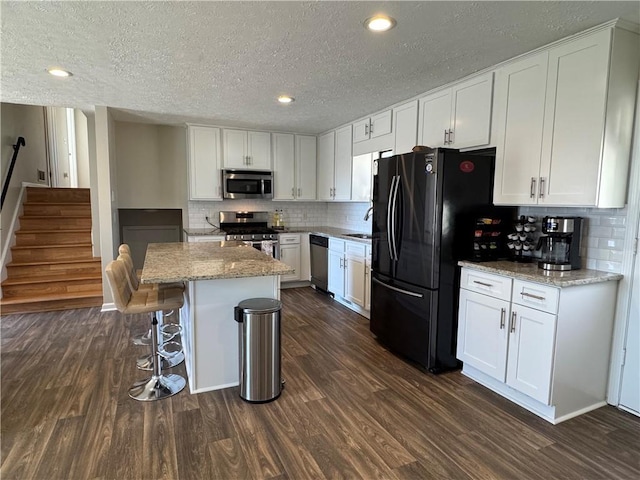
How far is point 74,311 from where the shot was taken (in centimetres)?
435

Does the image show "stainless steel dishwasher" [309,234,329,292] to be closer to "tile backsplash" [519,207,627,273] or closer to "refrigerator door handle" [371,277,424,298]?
"refrigerator door handle" [371,277,424,298]

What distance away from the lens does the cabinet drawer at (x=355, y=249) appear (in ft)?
13.7

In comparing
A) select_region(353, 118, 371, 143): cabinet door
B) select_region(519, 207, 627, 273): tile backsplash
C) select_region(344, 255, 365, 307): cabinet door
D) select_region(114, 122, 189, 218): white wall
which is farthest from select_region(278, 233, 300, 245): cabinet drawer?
select_region(519, 207, 627, 273): tile backsplash

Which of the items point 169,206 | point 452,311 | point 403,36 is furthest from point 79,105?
point 452,311

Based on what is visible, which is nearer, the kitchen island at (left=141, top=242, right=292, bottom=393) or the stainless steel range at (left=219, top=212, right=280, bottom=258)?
the kitchen island at (left=141, top=242, right=292, bottom=393)

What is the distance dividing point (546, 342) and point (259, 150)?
443 centimetres

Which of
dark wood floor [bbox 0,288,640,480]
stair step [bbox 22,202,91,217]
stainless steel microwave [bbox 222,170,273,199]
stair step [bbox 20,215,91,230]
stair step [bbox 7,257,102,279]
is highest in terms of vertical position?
stainless steel microwave [bbox 222,170,273,199]

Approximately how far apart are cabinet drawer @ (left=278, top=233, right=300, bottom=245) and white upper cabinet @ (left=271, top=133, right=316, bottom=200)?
26.1 inches

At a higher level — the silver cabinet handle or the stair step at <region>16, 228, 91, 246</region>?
the silver cabinet handle

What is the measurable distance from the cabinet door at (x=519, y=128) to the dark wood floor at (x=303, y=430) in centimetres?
152

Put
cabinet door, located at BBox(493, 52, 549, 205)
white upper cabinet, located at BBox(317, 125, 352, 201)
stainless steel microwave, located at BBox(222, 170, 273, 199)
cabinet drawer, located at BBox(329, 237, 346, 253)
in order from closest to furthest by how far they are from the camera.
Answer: cabinet door, located at BBox(493, 52, 549, 205), cabinet drawer, located at BBox(329, 237, 346, 253), white upper cabinet, located at BBox(317, 125, 352, 201), stainless steel microwave, located at BBox(222, 170, 273, 199)

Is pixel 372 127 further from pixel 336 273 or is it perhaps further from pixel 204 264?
pixel 204 264

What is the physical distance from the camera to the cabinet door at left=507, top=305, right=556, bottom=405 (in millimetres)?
2199

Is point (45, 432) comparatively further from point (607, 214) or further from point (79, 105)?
point (607, 214)
